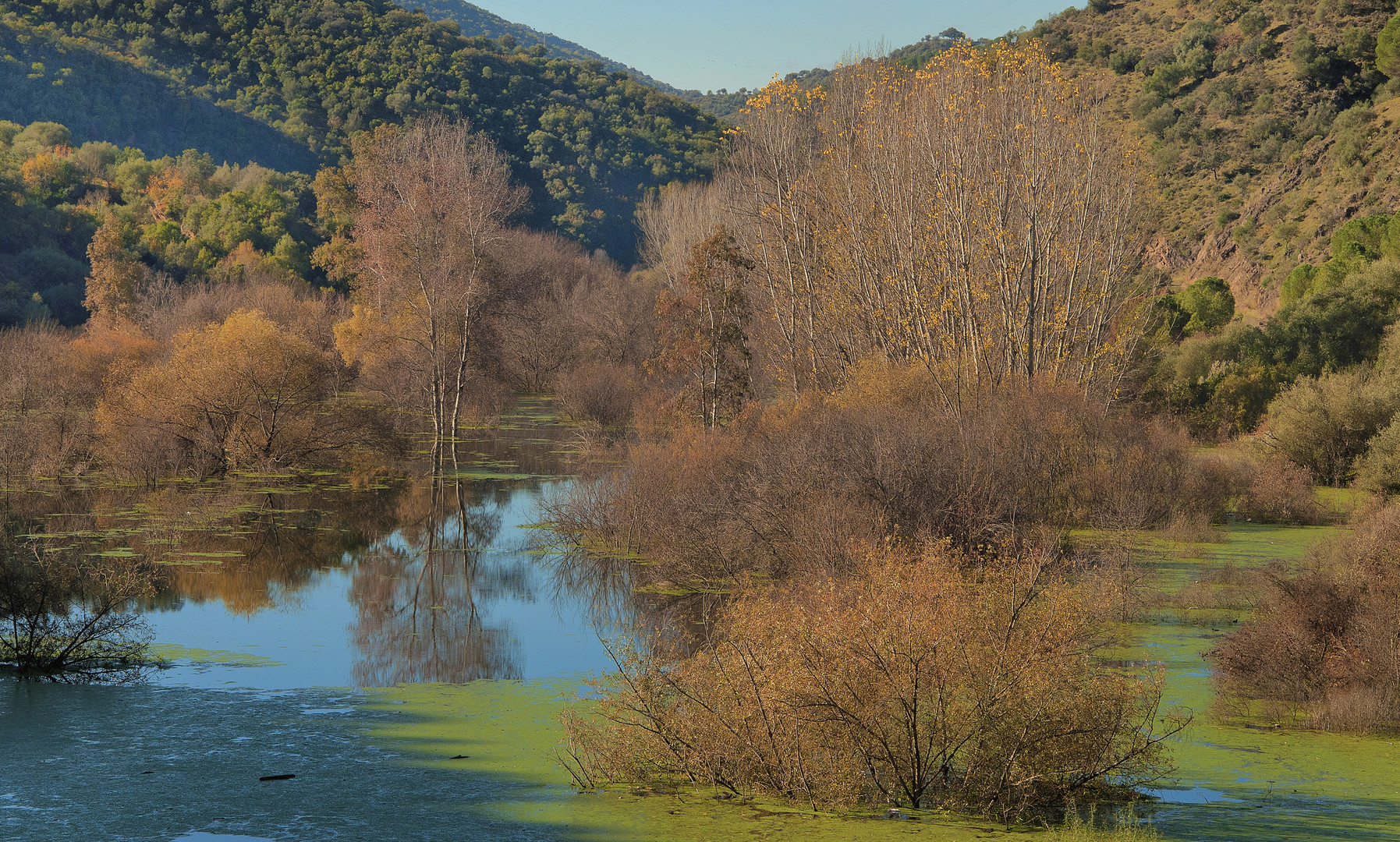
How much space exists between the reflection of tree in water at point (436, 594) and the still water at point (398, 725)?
56 mm

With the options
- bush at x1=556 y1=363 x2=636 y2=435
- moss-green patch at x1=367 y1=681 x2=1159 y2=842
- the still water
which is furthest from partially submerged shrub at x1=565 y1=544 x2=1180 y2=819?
bush at x1=556 y1=363 x2=636 y2=435

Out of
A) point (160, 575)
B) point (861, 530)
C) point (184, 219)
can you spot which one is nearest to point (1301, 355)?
point (861, 530)

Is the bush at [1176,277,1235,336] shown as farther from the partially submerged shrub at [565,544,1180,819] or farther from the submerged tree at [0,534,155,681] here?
the submerged tree at [0,534,155,681]

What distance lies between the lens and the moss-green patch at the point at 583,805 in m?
7.68

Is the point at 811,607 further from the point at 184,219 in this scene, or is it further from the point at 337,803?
the point at 184,219

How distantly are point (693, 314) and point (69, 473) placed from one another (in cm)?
1523

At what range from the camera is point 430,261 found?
33875 mm

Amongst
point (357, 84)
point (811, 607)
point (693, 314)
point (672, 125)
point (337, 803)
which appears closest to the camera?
point (337, 803)

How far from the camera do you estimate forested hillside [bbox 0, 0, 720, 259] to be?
67.6 meters

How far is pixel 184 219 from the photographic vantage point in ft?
185

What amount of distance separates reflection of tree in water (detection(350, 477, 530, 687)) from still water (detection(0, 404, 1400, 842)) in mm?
56

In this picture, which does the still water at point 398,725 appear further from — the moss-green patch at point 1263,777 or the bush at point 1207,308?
the bush at point 1207,308

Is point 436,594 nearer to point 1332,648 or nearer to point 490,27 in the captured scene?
point 1332,648

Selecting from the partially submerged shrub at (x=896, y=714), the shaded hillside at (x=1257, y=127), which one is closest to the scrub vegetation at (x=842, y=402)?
the partially submerged shrub at (x=896, y=714)
